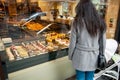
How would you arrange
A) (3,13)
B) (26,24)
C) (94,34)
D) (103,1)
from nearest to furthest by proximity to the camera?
(94,34)
(3,13)
(26,24)
(103,1)

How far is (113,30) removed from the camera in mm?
4129

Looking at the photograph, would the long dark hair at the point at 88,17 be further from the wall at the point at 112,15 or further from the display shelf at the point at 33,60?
the wall at the point at 112,15

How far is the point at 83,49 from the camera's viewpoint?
86.4 inches

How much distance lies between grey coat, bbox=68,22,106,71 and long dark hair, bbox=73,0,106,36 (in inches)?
2.8

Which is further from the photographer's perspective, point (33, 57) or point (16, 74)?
point (33, 57)

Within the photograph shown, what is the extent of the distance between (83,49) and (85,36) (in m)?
0.18

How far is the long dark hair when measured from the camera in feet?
6.88

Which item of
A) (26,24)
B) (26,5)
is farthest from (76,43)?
(26,5)

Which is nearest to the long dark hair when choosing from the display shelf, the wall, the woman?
the woman

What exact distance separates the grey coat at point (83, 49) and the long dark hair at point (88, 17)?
7cm

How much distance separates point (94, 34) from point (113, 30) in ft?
7.13

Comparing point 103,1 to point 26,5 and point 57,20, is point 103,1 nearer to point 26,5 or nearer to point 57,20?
point 57,20

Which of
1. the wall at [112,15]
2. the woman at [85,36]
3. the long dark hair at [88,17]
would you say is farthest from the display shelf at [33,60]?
the wall at [112,15]

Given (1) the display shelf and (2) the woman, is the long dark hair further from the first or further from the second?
(1) the display shelf
